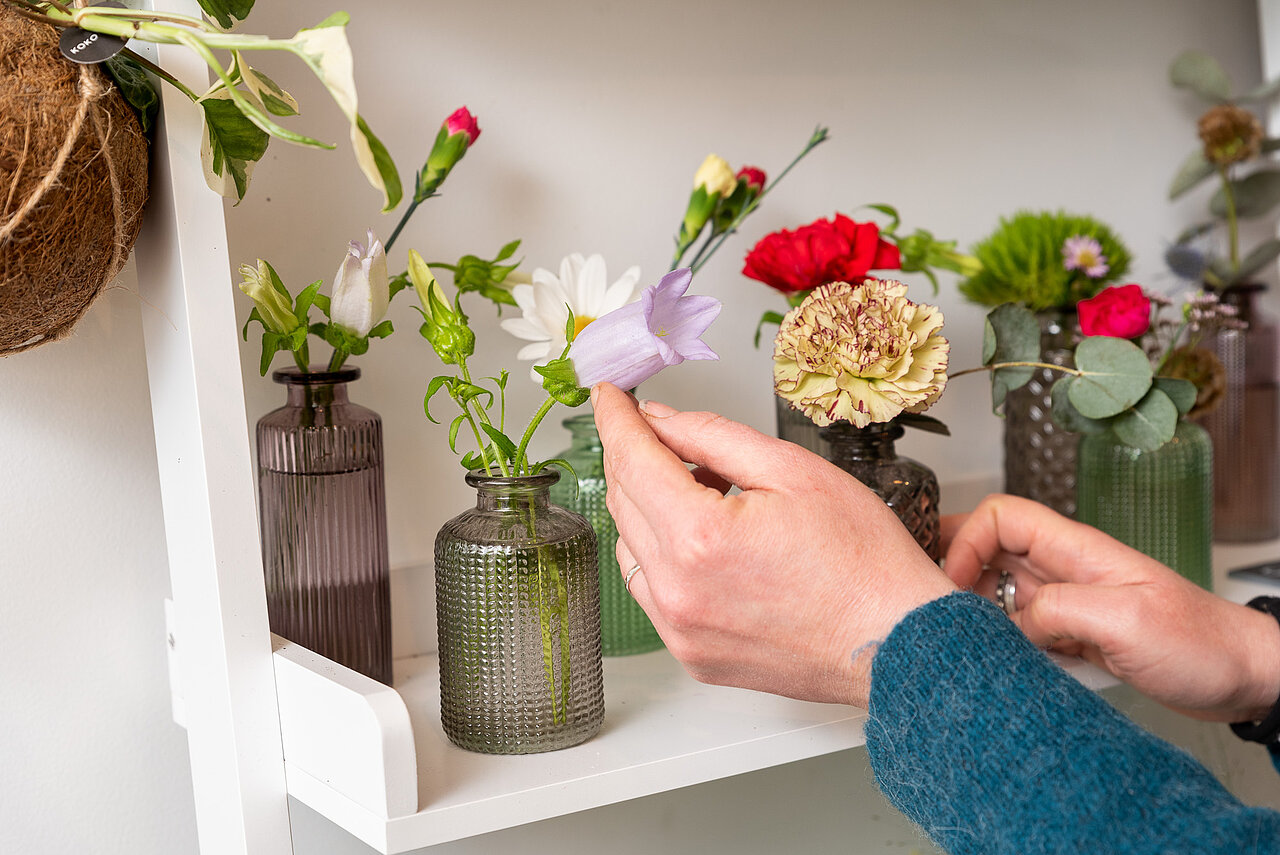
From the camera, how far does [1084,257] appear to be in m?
1.00

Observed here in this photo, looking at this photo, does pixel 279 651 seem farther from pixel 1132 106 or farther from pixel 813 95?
pixel 1132 106

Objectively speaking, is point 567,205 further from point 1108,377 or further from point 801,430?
point 1108,377

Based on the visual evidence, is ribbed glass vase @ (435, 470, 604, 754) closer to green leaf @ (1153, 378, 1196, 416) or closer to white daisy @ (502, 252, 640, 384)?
white daisy @ (502, 252, 640, 384)

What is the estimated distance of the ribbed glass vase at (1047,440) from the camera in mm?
1025

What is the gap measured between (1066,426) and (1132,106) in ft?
1.64

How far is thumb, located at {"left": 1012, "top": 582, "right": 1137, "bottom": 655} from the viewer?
72cm

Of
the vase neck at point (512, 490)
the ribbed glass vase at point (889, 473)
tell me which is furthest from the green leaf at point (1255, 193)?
the vase neck at point (512, 490)

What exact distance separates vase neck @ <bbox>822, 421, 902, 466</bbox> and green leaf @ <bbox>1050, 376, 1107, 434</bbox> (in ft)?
0.58

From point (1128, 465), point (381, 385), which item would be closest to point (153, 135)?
point (381, 385)

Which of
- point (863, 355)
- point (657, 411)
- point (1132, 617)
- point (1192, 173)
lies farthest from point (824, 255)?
point (1192, 173)

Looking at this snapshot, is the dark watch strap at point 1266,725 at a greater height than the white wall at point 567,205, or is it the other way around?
the white wall at point 567,205

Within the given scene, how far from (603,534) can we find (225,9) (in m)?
0.44

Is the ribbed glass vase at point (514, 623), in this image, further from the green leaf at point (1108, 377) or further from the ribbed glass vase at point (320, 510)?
the green leaf at point (1108, 377)

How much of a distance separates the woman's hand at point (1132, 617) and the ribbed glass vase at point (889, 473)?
2.1 inches
